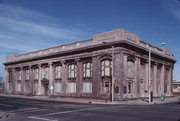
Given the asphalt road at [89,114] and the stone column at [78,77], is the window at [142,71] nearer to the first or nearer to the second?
the stone column at [78,77]

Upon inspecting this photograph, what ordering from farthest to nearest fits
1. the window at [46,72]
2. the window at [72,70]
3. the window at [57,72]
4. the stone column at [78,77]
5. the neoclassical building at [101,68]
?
1. the window at [46,72]
2. the window at [57,72]
3. the window at [72,70]
4. the stone column at [78,77]
5. the neoclassical building at [101,68]

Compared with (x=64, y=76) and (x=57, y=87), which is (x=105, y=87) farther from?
(x=57, y=87)

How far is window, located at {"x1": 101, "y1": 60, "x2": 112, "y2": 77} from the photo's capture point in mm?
39844

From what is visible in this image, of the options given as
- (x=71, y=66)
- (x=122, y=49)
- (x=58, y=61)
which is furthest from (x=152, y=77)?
(x=58, y=61)

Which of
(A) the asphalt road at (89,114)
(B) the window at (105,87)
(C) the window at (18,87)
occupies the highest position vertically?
(B) the window at (105,87)

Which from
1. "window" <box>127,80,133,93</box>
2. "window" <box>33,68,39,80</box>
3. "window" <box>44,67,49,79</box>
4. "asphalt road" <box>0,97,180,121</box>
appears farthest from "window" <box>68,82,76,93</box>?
"asphalt road" <box>0,97,180,121</box>

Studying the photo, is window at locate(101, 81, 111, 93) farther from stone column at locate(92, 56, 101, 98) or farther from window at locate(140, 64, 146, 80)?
window at locate(140, 64, 146, 80)

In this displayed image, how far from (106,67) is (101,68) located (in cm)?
109

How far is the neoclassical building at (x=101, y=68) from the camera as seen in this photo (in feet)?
125

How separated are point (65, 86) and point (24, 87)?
1815 cm

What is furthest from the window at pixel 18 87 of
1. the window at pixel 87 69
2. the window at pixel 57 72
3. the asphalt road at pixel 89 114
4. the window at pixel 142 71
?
the asphalt road at pixel 89 114

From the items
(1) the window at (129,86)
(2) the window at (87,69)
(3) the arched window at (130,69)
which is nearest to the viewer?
(1) the window at (129,86)

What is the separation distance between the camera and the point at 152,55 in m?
47.3

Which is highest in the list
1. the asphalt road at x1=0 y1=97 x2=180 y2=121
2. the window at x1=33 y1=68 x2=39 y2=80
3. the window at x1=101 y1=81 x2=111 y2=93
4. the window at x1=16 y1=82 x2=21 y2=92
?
the window at x1=33 y1=68 x2=39 y2=80
